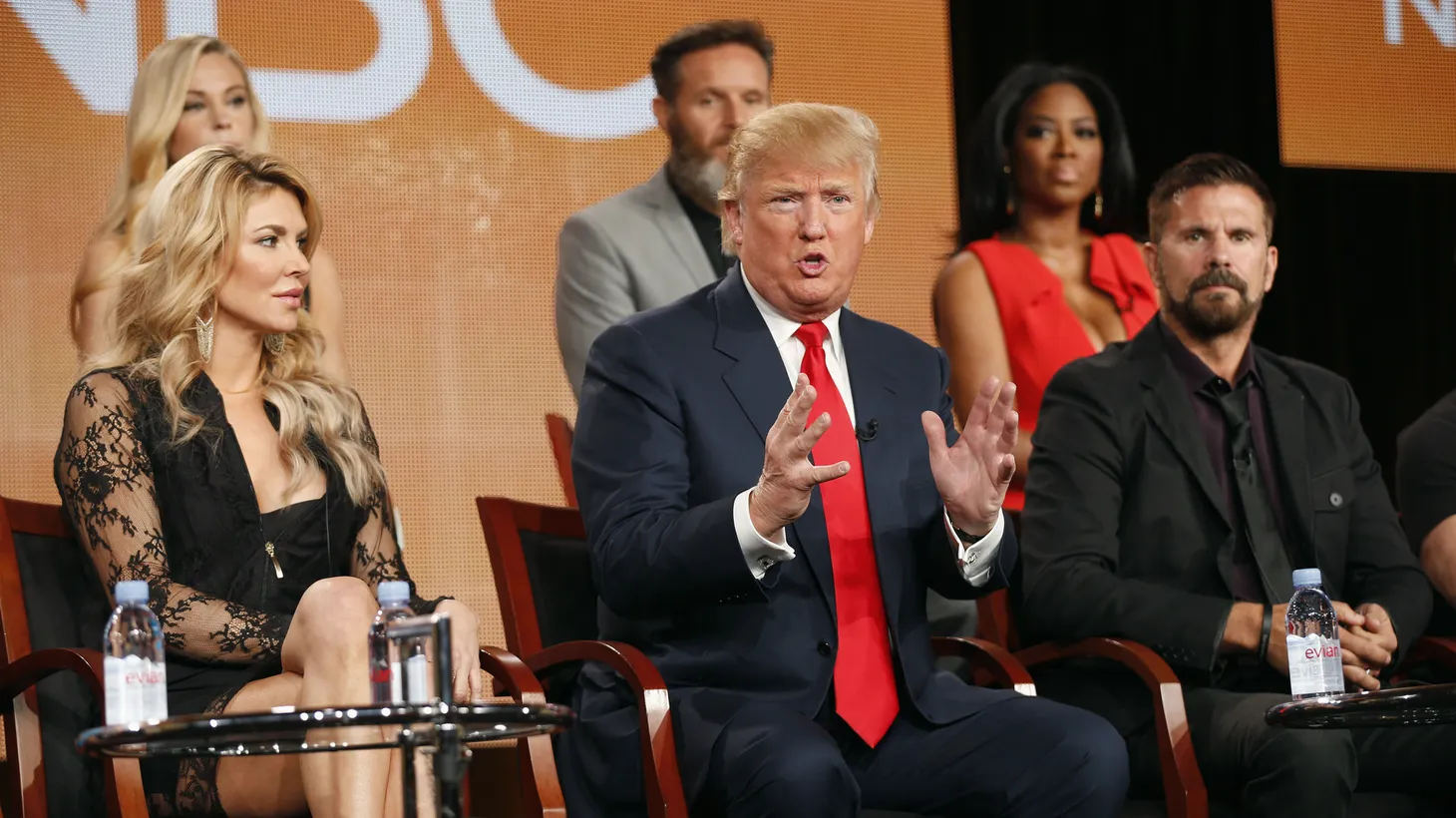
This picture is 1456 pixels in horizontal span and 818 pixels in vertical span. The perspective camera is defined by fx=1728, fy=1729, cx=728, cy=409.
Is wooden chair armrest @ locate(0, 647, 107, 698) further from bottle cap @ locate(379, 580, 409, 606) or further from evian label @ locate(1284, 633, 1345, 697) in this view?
evian label @ locate(1284, 633, 1345, 697)

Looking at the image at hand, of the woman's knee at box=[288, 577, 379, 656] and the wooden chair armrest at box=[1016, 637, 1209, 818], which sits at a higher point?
the woman's knee at box=[288, 577, 379, 656]

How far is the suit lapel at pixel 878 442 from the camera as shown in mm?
3104

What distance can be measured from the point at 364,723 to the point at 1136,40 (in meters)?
4.12

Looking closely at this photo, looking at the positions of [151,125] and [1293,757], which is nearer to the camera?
[1293,757]

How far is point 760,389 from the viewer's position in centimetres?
316

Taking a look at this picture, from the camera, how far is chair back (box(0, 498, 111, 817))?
2.91 meters

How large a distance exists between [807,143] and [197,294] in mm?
1193

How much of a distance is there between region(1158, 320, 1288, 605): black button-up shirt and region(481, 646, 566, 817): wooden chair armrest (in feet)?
5.05

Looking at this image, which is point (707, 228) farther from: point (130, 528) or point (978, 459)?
point (130, 528)

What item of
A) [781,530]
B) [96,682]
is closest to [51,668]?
[96,682]

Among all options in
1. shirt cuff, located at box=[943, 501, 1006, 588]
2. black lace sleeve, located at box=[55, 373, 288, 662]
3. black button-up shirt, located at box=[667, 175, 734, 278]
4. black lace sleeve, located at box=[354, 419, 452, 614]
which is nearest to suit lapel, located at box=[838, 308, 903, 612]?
shirt cuff, located at box=[943, 501, 1006, 588]

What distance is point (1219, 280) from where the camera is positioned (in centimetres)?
387

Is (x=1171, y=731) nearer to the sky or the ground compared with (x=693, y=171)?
nearer to the ground

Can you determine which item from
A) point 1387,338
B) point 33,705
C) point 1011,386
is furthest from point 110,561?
point 1387,338
